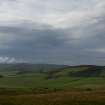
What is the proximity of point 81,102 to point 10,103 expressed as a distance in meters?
13.8

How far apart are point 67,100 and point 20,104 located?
31.2 feet

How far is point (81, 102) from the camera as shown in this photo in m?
58.4

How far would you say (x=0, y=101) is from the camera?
202ft

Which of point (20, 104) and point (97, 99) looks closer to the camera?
point (20, 104)

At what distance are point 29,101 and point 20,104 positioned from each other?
3596 mm

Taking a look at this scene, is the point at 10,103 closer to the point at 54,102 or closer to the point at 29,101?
the point at 29,101

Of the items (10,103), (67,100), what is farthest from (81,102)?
(10,103)

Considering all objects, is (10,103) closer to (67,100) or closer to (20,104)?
(20,104)

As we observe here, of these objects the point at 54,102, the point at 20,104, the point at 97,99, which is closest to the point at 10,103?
the point at 20,104

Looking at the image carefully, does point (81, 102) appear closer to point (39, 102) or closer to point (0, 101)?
point (39, 102)

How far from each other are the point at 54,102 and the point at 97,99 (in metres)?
9.30

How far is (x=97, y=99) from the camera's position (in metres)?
62.7

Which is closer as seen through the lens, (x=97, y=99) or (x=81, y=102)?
(x=81, y=102)

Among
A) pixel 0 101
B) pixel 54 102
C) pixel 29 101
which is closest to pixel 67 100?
pixel 54 102
